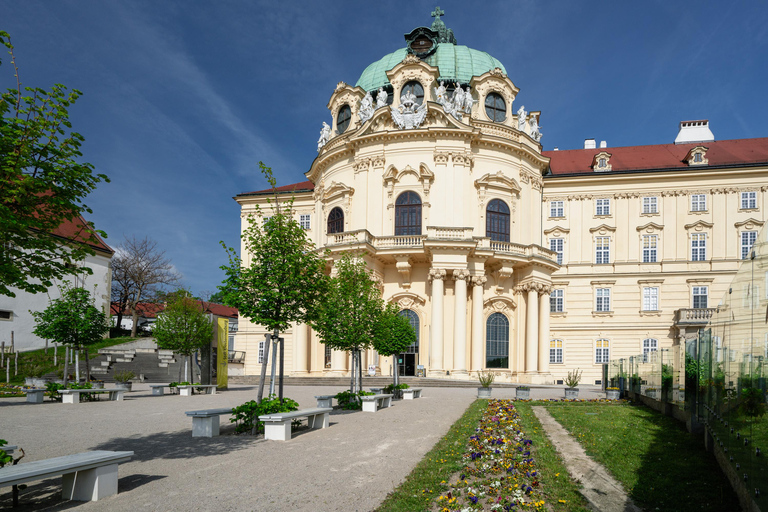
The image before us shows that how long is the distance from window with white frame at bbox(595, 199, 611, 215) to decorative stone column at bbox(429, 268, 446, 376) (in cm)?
1628

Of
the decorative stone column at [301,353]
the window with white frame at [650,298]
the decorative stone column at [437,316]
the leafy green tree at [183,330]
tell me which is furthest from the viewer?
the window with white frame at [650,298]

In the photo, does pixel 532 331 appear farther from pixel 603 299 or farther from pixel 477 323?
pixel 603 299

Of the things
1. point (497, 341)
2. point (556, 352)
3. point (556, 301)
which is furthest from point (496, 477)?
point (556, 301)

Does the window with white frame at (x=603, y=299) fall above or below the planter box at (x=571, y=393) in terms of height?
above

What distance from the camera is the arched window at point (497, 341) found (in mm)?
40219

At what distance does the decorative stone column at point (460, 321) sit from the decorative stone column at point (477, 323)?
104 cm

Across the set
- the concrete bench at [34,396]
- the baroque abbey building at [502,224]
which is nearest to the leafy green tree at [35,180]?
the concrete bench at [34,396]

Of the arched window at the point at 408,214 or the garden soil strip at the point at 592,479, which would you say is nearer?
the garden soil strip at the point at 592,479

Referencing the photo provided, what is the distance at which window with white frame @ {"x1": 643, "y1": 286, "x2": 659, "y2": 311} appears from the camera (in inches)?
1731

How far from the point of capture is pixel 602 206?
4594cm

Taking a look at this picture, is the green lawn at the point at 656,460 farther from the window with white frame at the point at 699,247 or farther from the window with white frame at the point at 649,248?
the window with white frame at the point at 699,247

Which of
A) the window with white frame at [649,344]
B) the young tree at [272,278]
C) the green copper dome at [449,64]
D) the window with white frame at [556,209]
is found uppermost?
the green copper dome at [449,64]

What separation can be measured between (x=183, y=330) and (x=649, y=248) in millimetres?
34551

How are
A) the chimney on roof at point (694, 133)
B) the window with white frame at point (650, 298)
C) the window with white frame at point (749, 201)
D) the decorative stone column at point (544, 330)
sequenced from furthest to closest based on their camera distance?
the chimney on roof at point (694, 133) < the window with white frame at point (650, 298) < the window with white frame at point (749, 201) < the decorative stone column at point (544, 330)
